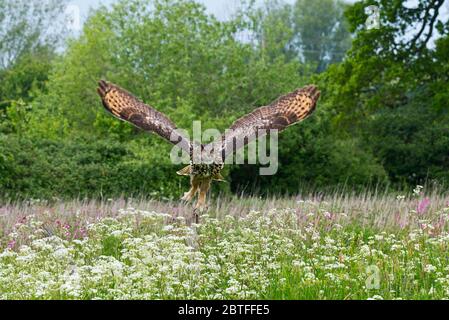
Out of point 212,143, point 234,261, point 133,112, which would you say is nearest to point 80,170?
point 133,112

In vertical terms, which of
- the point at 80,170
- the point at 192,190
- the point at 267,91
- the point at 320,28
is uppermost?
the point at 320,28

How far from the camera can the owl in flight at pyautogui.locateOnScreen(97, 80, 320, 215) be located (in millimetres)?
10742

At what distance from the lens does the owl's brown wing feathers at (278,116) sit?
11.4 metres

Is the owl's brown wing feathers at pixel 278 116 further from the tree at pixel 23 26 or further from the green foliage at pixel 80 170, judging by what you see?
the tree at pixel 23 26

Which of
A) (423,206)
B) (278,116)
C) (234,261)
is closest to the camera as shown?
(234,261)

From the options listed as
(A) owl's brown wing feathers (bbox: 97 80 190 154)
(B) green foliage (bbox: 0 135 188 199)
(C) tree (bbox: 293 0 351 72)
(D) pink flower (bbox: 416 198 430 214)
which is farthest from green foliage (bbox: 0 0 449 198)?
A: (C) tree (bbox: 293 0 351 72)

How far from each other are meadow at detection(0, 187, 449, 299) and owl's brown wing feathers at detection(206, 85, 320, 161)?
119 centimetres

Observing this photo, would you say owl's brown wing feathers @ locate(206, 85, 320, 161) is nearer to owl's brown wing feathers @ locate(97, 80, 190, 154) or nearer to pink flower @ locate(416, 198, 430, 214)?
owl's brown wing feathers @ locate(97, 80, 190, 154)

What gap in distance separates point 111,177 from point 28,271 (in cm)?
1359

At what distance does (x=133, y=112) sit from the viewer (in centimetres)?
1151

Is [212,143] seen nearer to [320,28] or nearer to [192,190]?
[192,190]

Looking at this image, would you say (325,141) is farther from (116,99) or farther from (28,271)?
(28,271)

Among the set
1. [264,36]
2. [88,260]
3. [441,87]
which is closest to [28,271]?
[88,260]

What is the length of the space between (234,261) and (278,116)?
6.64 feet
